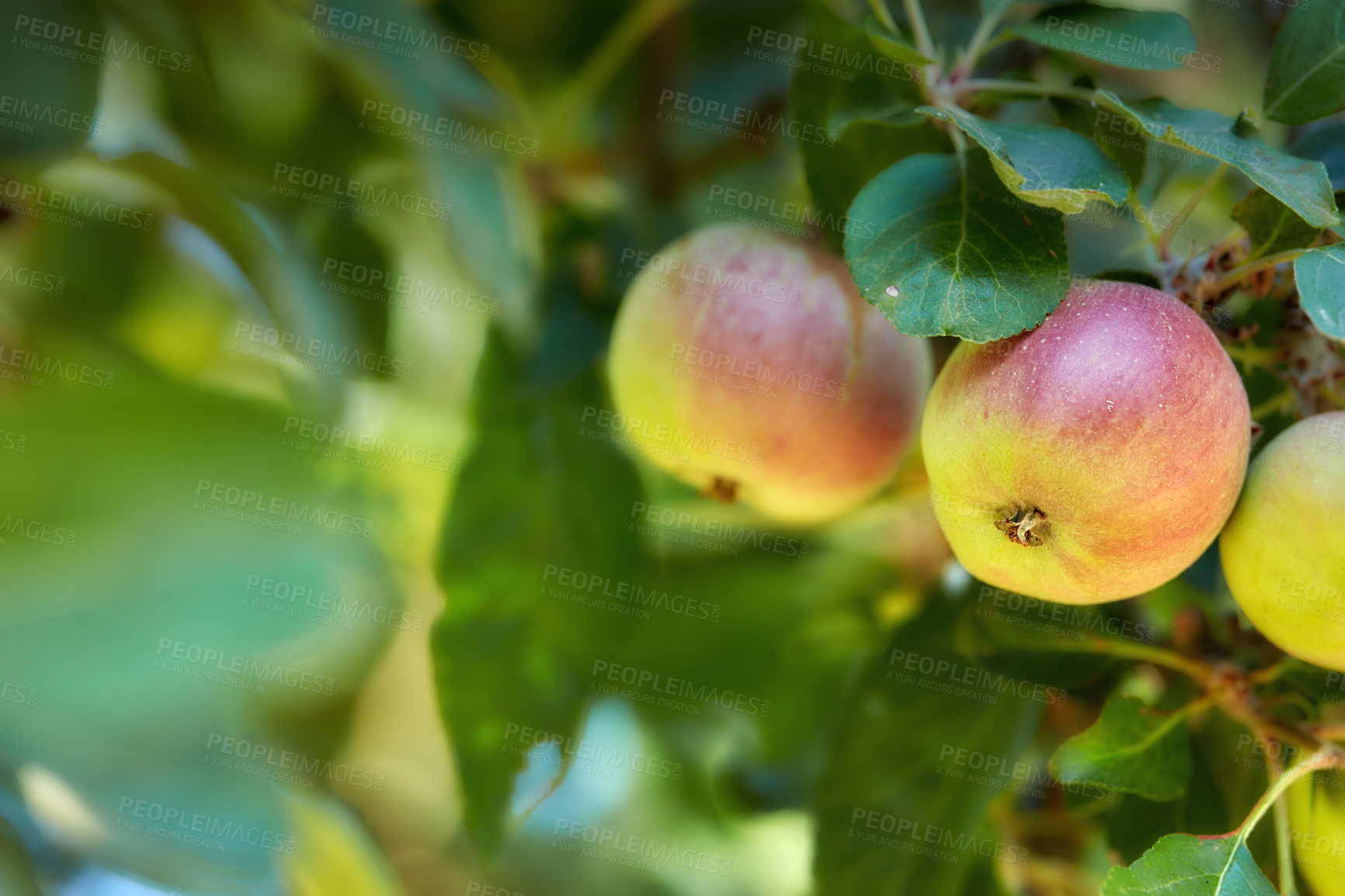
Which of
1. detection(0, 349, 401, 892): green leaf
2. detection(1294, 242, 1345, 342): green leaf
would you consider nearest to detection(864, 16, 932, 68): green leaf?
detection(1294, 242, 1345, 342): green leaf

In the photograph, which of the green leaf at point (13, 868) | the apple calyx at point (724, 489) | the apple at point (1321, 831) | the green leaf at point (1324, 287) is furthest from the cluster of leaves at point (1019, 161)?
the green leaf at point (13, 868)

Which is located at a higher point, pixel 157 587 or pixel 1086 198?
pixel 1086 198

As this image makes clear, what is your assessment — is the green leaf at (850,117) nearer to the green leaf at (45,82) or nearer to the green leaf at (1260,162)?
the green leaf at (1260,162)

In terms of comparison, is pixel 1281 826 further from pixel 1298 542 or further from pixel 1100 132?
pixel 1100 132

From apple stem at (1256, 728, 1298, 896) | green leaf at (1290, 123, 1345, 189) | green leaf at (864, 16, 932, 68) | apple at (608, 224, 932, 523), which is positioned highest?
green leaf at (864, 16, 932, 68)

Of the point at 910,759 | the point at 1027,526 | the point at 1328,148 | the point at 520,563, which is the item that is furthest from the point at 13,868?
the point at 1328,148

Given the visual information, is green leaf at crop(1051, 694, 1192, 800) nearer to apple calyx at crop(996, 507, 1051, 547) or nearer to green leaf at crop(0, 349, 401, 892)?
apple calyx at crop(996, 507, 1051, 547)

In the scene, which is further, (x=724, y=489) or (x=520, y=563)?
(x=520, y=563)
